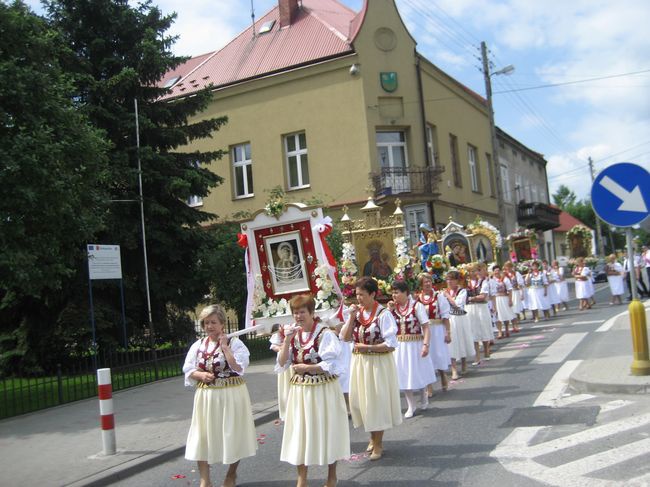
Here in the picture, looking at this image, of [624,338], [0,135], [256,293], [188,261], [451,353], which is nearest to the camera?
[256,293]

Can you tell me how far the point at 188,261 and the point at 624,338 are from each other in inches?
431

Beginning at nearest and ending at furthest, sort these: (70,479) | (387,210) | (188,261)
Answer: (70,479) → (188,261) → (387,210)

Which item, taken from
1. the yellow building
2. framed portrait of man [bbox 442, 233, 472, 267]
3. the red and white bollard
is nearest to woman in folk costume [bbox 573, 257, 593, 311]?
the yellow building

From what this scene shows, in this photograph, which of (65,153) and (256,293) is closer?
(256,293)

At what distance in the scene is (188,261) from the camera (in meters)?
18.0

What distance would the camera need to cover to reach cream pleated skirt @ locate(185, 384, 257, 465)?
5969mm

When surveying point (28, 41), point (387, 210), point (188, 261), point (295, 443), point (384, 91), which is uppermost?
point (384, 91)

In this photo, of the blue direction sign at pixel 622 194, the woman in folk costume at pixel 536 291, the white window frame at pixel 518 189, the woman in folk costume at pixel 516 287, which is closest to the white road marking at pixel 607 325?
the woman in folk costume at pixel 516 287

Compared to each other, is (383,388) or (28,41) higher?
(28,41)

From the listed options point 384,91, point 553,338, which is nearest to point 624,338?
point 553,338

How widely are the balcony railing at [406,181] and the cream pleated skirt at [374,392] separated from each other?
17.1 m

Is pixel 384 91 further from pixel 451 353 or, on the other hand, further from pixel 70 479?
pixel 70 479

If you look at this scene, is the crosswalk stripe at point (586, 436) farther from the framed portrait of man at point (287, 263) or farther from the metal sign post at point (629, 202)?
the framed portrait of man at point (287, 263)

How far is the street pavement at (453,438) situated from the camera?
594cm
